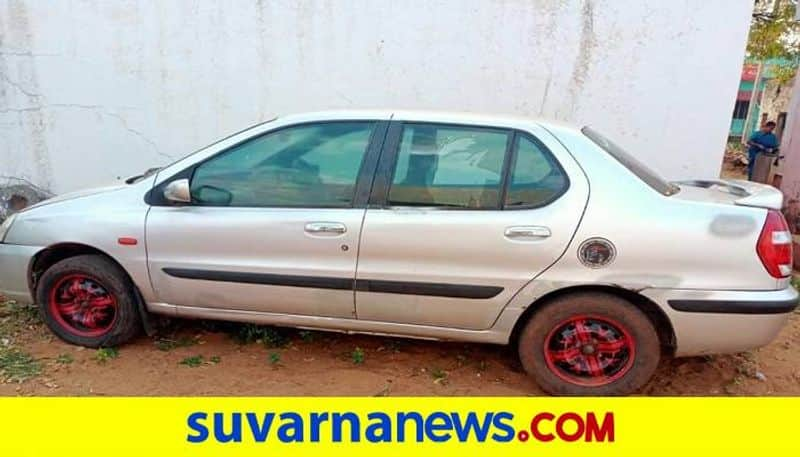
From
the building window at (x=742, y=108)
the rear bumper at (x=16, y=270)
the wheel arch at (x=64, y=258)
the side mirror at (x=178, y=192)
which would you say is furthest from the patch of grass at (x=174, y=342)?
the building window at (x=742, y=108)

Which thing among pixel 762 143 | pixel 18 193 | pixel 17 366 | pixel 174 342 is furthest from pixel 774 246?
pixel 762 143

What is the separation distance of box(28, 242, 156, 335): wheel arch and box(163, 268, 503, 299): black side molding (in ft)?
1.11

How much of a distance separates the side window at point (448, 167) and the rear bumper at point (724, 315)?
957 mm

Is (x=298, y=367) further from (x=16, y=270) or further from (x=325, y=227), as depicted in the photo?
(x=16, y=270)

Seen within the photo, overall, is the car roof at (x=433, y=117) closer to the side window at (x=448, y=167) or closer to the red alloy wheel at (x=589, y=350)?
the side window at (x=448, y=167)

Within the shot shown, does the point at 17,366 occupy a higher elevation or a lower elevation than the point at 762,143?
lower

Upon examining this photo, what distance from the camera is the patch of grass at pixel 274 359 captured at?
119 inches

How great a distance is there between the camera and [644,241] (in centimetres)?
238

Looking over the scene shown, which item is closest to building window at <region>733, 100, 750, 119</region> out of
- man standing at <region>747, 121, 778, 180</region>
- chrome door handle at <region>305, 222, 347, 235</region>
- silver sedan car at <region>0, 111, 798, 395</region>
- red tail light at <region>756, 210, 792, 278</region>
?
man standing at <region>747, 121, 778, 180</region>

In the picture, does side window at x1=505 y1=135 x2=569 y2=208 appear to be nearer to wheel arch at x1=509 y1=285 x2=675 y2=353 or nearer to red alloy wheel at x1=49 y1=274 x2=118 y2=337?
wheel arch at x1=509 y1=285 x2=675 y2=353

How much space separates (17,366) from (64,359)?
0.78ft

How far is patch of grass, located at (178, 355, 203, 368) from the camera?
298cm

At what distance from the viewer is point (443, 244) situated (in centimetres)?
254

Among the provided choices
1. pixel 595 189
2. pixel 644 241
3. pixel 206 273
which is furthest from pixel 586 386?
pixel 206 273
